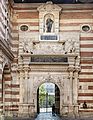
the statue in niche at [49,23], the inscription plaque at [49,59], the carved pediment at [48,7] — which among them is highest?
the carved pediment at [48,7]

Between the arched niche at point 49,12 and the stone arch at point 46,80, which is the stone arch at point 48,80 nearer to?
the stone arch at point 46,80

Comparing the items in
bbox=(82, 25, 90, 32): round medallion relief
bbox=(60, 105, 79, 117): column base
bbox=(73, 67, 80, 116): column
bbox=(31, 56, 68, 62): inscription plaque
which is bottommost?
bbox=(60, 105, 79, 117): column base

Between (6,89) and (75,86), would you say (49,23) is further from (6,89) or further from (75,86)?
(6,89)

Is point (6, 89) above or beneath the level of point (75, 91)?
above

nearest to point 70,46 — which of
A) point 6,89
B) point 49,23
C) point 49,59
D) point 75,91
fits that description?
point 49,59

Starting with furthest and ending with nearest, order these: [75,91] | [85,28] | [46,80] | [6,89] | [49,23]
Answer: [49,23]
[85,28]
[46,80]
[75,91]
[6,89]

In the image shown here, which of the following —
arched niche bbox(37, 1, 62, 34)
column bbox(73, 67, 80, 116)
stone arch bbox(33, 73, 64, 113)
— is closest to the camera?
column bbox(73, 67, 80, 116)

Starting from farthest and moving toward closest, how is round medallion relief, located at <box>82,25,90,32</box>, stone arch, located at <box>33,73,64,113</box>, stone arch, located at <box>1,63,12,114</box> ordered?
round medallion relief, located at <box>82,25,90,32</box>
stone arch, located at <box>33,73,64,113</box>
stone arch, located at <box>1,63,12,114</box>

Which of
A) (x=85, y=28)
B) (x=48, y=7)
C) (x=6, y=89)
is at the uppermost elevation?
(x=48, y=7)

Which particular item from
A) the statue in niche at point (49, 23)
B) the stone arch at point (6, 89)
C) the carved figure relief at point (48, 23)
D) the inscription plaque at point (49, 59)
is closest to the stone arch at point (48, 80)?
the inscription plaque at point (49, 59)

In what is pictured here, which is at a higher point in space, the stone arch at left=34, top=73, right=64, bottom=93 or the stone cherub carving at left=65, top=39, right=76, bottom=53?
the stone cherub carving at left=65, top=39, right=76, bottom=53

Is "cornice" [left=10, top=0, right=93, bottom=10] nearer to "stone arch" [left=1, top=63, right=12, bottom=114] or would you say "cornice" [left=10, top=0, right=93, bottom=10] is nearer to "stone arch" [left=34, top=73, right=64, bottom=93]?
"stone arch" [left=1, top=63, right=12, bottom=114]

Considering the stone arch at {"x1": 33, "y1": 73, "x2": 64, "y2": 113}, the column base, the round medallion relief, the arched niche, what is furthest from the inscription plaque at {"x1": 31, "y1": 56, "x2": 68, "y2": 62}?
the column base

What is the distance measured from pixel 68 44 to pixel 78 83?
9.48 feet
